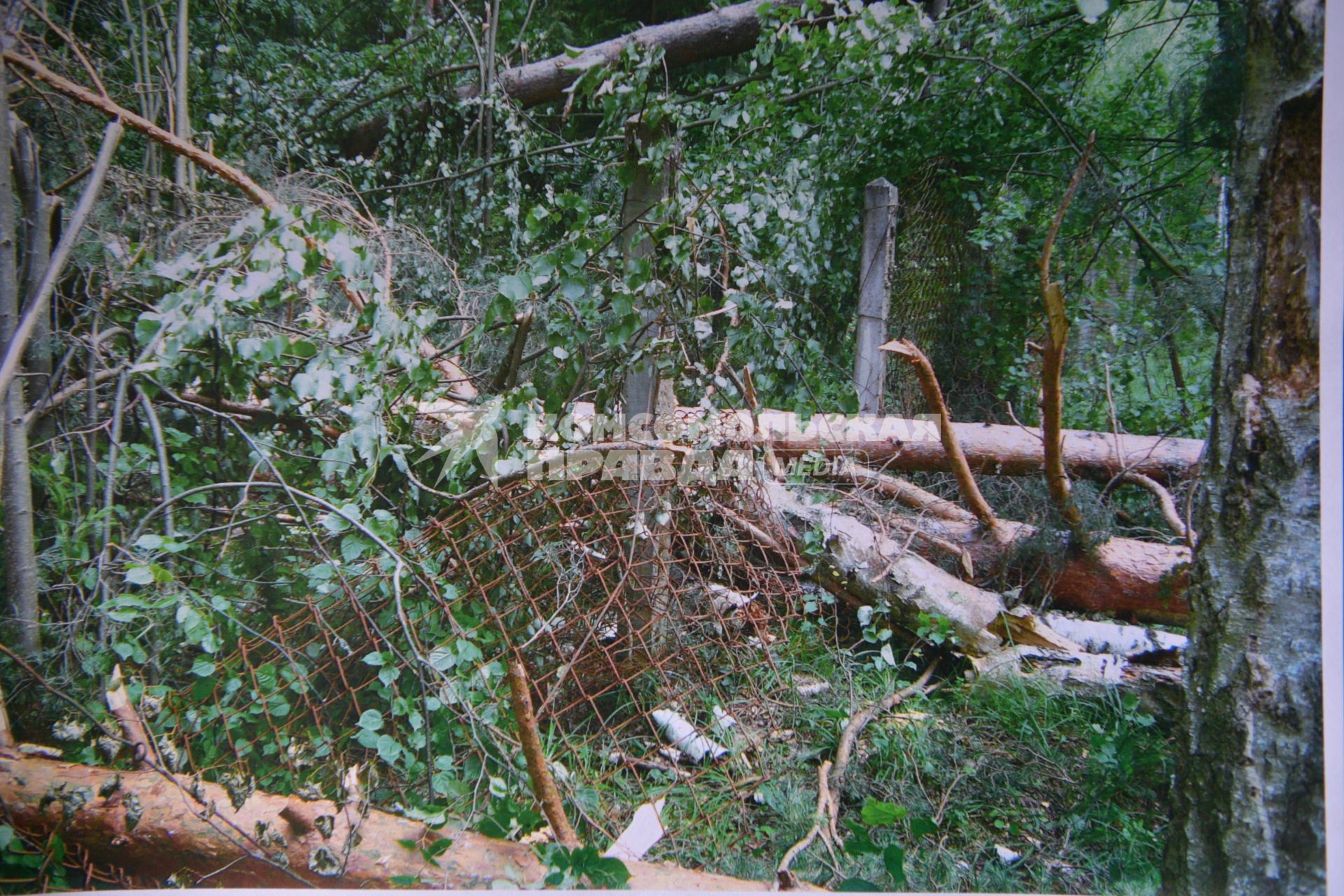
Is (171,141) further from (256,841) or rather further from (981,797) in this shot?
(981,797)

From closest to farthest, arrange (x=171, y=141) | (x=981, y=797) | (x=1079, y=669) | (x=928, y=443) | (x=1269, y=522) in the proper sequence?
(x=1269, y=522) → (x=981, y=797) → (x=171, y=141) → (x=1079, y=669) → (x=928, y=443)

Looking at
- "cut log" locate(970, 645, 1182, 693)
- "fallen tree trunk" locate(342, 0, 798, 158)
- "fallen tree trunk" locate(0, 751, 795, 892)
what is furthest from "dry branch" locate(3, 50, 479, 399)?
"cut log" locate(970, 645, 1182, 693)

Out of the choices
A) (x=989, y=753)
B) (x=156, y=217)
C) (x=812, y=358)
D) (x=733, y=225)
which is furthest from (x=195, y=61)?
(x=989, y=753)

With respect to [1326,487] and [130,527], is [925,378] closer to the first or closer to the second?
[1326,487]

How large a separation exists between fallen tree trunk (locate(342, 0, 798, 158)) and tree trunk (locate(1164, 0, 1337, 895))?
3.48 feet

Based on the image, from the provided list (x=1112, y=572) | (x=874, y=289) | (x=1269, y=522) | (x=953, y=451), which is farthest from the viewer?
(x=874, y=289)

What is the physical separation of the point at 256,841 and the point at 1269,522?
1.68 metres

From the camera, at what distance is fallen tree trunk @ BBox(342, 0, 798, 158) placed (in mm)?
1676

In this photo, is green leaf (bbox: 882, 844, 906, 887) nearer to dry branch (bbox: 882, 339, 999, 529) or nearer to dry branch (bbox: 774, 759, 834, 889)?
dry branch (bbox: 774, 759, 834, 889)

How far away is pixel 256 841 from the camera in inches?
45.6

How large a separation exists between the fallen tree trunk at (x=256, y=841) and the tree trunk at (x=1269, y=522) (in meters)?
0.76

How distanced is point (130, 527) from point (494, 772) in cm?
88

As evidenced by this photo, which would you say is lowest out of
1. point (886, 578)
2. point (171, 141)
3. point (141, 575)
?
point (886, 578)

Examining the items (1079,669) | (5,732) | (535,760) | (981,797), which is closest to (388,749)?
(535,760)
